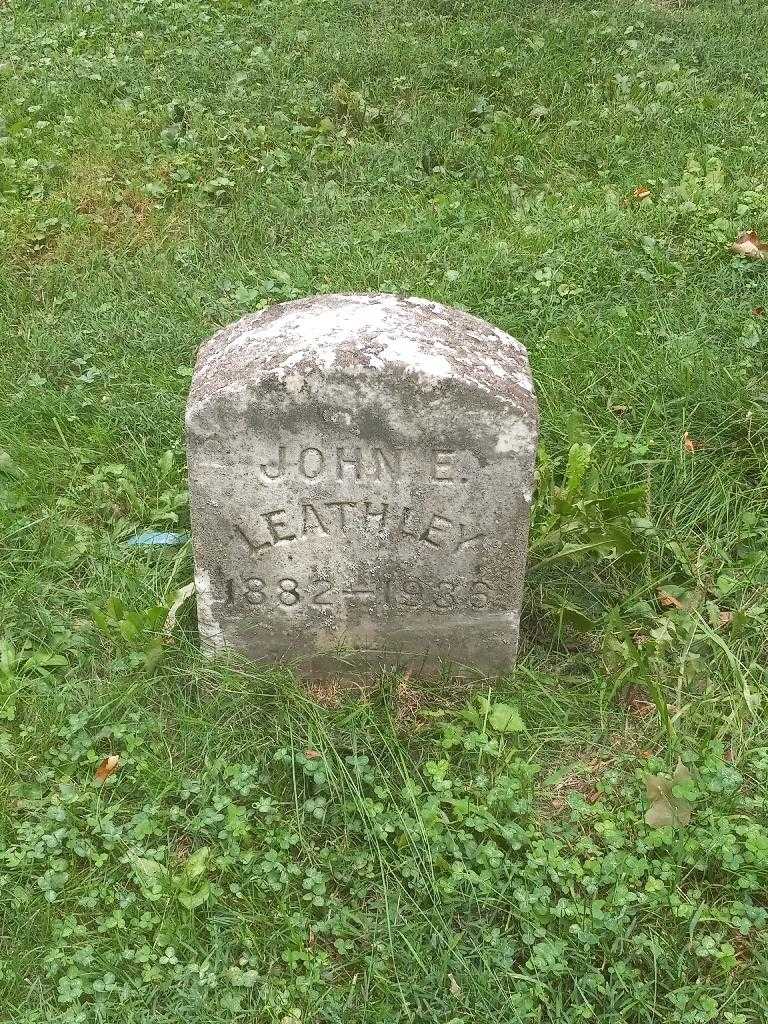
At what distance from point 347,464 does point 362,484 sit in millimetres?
74

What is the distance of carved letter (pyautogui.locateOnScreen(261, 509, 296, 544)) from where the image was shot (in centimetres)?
267

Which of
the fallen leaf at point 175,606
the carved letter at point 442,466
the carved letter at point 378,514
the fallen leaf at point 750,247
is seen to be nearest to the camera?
the carved letter at point 442,466

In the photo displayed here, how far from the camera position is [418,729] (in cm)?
283

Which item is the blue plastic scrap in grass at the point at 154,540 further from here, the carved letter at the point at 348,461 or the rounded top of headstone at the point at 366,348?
the carved letter at the point at 348,461

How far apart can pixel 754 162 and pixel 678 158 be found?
370mm

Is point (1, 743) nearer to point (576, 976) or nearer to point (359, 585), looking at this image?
point (359, 585)

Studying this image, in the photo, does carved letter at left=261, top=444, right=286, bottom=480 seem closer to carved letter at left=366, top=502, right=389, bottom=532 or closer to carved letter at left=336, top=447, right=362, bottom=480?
carved letter at left=336, top=447, right=362, bottom=480

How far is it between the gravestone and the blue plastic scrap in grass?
0.60 metres

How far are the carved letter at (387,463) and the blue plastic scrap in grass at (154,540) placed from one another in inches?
43.7

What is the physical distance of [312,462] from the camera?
257cm

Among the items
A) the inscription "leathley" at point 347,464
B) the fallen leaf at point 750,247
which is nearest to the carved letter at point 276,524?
the inscription "leathley" at point 347,464

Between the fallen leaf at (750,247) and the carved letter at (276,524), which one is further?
the fallen leaf at (750,247)

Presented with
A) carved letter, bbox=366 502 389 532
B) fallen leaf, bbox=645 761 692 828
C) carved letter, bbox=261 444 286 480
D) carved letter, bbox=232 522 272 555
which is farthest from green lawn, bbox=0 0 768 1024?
carved letter, bbox=261 444 286 480

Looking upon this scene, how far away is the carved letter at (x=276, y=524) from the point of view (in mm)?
2670
